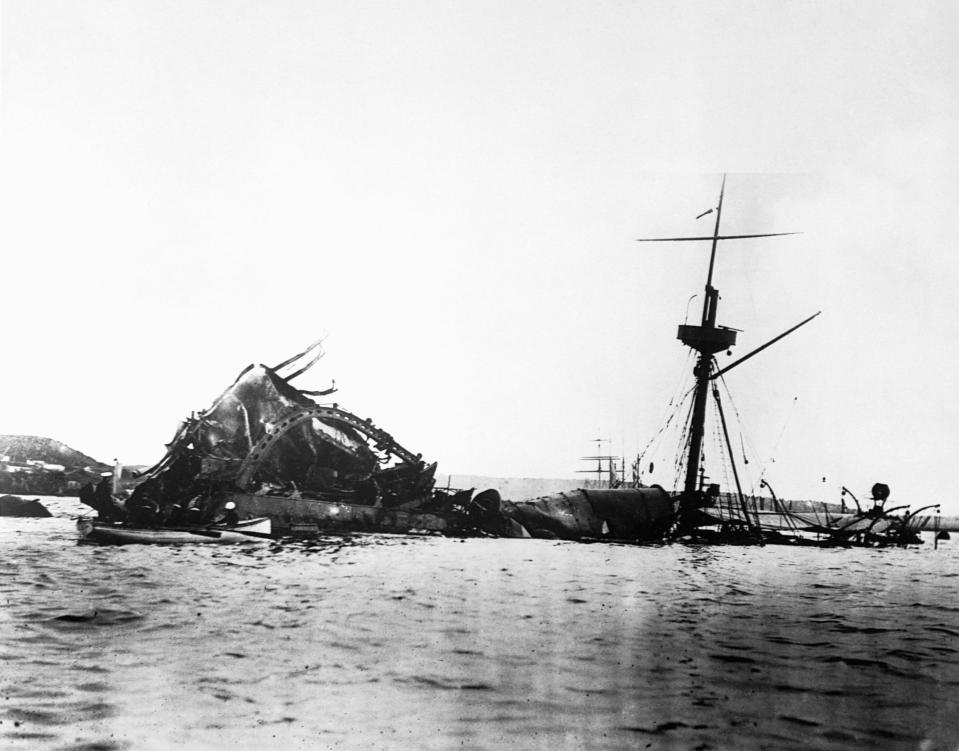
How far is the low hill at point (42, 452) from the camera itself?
58000 mm

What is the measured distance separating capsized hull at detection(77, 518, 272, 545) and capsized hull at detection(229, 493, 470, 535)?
1.46 meters

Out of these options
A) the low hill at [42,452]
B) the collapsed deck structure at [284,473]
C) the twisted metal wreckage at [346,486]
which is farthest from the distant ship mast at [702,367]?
Result: the low hill at [42,452]

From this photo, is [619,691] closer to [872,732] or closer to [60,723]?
[872,732]

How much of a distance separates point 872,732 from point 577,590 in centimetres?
848

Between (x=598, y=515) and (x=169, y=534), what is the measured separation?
55.1 ft

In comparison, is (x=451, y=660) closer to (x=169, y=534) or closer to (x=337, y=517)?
(x=169, y=534)

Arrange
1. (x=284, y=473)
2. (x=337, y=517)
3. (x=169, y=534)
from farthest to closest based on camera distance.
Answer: (x=284, y=473) < (x=337, y=517) < (x=169, y=534)

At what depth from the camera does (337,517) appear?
1055 inches

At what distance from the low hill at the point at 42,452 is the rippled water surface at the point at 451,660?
48356 millimetres

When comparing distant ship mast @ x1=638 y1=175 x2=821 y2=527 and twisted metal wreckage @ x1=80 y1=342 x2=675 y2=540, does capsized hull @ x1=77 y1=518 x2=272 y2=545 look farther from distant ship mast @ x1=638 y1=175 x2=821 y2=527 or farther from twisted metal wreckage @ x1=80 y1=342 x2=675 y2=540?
distant ship mast @ x1=638 y1=175 x2=821 y2=527

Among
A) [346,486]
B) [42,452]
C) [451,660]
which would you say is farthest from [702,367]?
[42,452]

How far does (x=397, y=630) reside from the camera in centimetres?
1031

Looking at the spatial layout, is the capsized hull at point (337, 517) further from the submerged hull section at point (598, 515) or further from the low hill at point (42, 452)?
the low hill at point (42, 452)

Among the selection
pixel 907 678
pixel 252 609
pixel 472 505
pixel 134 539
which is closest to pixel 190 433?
pixel 134 539
